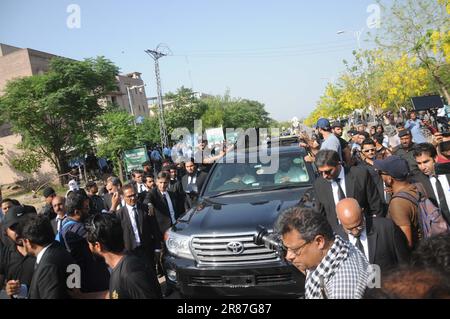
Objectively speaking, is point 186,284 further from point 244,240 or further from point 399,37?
point 399,37

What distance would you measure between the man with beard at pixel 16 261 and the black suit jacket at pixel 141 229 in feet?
4.64

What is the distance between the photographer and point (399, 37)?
16875 mm

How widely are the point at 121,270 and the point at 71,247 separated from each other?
1.36 meters

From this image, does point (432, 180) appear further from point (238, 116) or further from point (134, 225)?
point (238, 116)

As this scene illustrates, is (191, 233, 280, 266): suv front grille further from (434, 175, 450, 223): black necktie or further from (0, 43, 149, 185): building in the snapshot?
(0, 43, 149, 185): building

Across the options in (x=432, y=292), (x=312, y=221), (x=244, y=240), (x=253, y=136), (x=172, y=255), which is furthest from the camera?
(x=253, y=136)

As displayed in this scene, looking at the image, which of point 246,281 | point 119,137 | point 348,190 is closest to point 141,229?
point 246,281

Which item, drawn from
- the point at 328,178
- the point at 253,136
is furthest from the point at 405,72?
the point at 328,178

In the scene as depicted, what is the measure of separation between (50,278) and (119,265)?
0.55 m

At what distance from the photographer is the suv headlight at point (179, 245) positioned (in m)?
4.33

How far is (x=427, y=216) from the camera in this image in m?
3.11

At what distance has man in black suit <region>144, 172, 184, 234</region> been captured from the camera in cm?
603

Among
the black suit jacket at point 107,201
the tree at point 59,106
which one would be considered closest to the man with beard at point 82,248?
the black suit jacket at point 107,201

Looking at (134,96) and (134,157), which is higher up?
(134,96)
